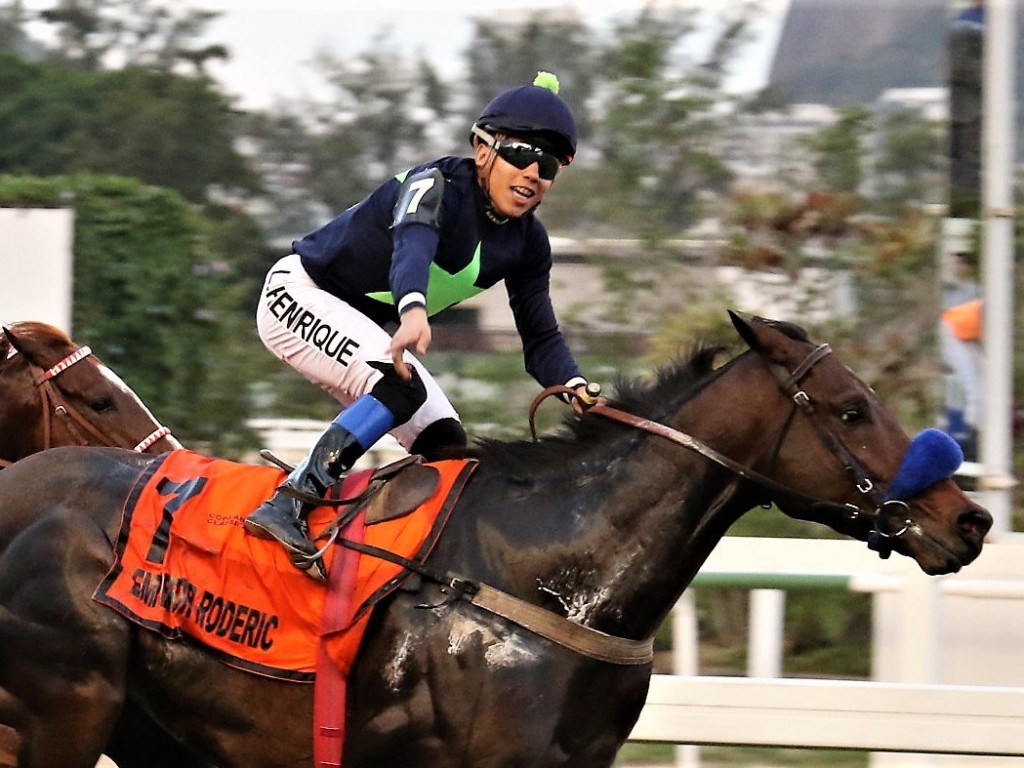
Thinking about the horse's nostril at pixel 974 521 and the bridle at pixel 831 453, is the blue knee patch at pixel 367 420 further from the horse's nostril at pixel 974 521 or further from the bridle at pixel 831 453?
the horse's nostril at pixel 974 521

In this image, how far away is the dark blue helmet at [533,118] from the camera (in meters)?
4.25

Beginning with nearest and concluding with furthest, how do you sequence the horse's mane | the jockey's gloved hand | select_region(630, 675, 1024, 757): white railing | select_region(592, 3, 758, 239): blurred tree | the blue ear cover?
the blue ear cover < the horse's mane < the jockey's gloved hand < select_region(630, 675, 1024, 757): white railing < select_region(592, 3, 758, 239): blurred tree

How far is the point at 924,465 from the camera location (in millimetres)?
3922

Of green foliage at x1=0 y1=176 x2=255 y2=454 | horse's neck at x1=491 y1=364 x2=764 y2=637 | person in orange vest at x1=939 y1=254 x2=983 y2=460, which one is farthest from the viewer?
green foliage at x1=0 y1=176 x2=255 y2=454

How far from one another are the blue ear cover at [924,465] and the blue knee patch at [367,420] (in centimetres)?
121

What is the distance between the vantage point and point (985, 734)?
568 cm

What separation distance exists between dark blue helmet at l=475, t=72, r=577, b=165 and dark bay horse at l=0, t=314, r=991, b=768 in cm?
64

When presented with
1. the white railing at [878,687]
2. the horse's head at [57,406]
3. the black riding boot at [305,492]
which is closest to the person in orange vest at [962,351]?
the white railing at [878,687]

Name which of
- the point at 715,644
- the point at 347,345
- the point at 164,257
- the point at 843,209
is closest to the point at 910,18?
the point at 843,209

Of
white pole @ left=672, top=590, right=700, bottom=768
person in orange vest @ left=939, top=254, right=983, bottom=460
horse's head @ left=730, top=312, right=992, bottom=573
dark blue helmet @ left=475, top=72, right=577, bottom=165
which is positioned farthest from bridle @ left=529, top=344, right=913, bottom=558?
person in orange vest @ left=939, top=254, right=983, bottom=460

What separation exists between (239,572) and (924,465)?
163cm

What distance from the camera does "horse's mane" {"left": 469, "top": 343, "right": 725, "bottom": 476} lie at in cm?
419

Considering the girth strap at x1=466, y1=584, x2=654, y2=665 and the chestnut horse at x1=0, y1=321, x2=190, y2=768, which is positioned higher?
the girth strap at x1=466, y1=584, x2=654, y2=665

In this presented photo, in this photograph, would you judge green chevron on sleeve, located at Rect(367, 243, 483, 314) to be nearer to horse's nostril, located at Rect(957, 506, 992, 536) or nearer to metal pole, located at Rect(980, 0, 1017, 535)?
horse's nostril, located at Rect(957, 506, 992, 536)
